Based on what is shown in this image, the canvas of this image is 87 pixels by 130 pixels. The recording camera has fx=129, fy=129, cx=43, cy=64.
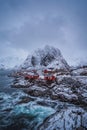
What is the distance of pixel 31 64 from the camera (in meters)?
99.5

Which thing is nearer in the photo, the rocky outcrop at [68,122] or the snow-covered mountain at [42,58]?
the rocky outcrop at [68,122]

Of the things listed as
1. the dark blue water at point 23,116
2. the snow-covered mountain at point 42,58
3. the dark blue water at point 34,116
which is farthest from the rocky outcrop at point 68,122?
the snow-covered mountain at point 42,58

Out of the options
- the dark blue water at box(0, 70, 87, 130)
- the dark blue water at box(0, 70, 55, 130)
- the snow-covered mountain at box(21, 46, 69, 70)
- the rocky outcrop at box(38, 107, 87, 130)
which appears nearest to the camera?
the rocky outcrop at box(38, 107, 87, 130)

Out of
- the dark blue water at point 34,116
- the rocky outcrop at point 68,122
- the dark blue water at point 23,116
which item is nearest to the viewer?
the rocky outcrop at point 68,122

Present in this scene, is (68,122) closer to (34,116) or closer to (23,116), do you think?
(34,116)

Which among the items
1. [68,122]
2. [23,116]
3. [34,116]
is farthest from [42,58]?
[68,122]

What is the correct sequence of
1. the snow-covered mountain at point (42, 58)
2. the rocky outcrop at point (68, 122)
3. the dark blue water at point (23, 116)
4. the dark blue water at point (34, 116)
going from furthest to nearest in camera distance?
the snow-covered mountain at point (42, 58)
the dark blue water at point (23, 116)
the dark blue water at point (34, 116)
the rocky outcrop at point (68, 122)

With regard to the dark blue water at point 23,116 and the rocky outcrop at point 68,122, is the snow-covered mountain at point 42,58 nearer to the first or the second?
the dark blue water at point 23,116

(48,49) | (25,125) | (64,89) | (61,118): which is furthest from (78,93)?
(48,49)

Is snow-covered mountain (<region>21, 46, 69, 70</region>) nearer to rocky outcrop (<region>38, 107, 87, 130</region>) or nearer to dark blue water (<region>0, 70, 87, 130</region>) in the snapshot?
dark blue water (<region>0, 70, 87, 130</region>)

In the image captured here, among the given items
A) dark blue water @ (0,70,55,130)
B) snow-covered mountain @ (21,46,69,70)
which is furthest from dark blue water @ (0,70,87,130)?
snow-covered mountain @ (21,46,69,70)

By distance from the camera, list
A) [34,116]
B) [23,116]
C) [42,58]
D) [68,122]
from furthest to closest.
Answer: [42,58] → [23,116] → [34,116] → [68,122]

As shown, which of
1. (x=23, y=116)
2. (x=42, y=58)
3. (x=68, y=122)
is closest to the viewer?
(x=68, y=122)

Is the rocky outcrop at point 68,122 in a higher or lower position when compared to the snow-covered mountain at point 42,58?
lower
